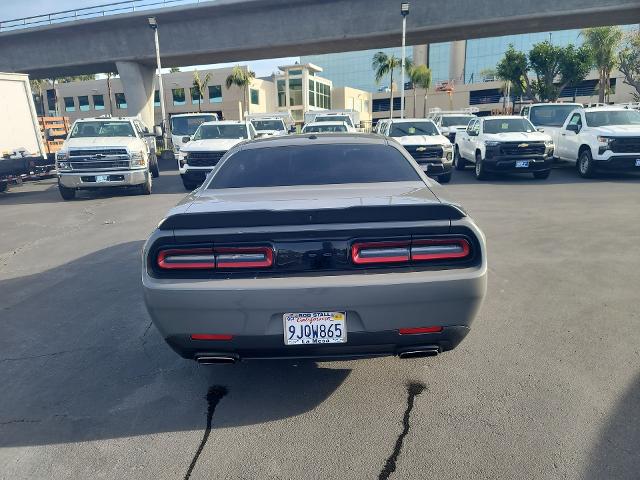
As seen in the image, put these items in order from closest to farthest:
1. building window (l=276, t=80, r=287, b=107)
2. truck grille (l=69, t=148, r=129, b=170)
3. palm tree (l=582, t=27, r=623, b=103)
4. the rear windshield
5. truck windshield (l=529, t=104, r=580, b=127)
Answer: the rear windshield, truck grille (l=69, t=148, r=129, b=170), truck windshield (l=529, t=104, r=580, b=127), palm tree (l=582, t=27, r=623, b=103), building window (l=276, t=80, r=287, b=107)

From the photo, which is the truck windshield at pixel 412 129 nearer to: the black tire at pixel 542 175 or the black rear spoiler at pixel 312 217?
the black tire at pixel 542 175

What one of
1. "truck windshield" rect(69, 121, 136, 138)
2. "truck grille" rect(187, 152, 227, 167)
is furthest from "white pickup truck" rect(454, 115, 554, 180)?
"truck windshield" rect(69, 121, 136, 138)

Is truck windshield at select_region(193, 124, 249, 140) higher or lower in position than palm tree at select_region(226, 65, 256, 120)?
lower

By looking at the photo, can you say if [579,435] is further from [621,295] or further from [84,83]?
[84,83]

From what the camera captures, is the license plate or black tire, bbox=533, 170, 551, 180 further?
black tire, bbox=533, 170, 551, 180

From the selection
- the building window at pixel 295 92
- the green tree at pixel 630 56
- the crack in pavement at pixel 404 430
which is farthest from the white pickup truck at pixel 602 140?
the building window at pixel 295 92

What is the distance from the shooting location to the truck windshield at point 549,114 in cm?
1748

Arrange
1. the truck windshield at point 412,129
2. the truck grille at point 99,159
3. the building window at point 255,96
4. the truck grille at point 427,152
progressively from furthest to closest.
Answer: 1. the building window at point 255,96
2. the truck windshield at point 412,129
3. the truck grille at point 427,152
4. the truck grille at point 99,159

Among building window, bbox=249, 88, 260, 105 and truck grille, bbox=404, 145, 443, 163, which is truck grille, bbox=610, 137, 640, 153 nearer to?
truck grille, bbox=404, 145, 443, 163

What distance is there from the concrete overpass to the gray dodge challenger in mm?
24961

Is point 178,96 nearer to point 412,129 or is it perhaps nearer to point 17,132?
point 17,132

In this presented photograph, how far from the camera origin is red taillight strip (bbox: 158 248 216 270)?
2.88 m

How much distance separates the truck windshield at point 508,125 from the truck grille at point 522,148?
3.74 ft

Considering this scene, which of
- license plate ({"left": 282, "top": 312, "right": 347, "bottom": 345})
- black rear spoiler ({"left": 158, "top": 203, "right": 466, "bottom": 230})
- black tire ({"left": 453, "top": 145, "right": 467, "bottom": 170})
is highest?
black rear spoiler ({"left": 158, "top": 203, "right": 466, "bottom": 230})
